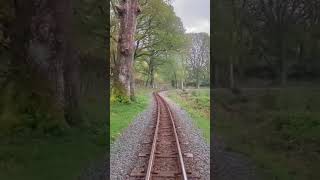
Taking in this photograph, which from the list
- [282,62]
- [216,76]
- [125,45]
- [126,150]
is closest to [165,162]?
[126,150]

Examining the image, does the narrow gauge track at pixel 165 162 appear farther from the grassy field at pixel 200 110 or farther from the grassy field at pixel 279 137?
the grassy field at pixel 200 110

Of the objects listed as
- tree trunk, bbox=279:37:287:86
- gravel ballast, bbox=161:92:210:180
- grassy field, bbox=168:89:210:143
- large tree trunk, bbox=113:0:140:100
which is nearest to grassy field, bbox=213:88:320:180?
grassy field, bbox=168:89:210:143

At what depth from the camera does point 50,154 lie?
10.4 metres

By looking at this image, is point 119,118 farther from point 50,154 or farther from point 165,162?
point 165,162

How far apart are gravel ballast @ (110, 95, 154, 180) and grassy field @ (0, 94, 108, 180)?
16.2 inches

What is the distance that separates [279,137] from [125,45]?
1572 centimetres

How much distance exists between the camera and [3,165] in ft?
29.7

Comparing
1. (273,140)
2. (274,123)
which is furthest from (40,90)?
(274,123)

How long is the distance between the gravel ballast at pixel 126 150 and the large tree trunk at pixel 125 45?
10.2 meters

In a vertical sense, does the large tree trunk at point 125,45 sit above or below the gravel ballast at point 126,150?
above

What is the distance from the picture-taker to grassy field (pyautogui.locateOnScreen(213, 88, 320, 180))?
997 centimetres

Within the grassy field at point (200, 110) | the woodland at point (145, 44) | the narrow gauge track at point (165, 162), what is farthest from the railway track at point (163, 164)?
the woodland at point (145, 44)

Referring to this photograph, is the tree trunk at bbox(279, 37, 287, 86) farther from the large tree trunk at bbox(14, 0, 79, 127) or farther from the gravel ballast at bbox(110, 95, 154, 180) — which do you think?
the large tree trunk at bbox(14, 0, 79, 127)

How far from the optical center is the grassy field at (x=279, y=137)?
32.7 feet
